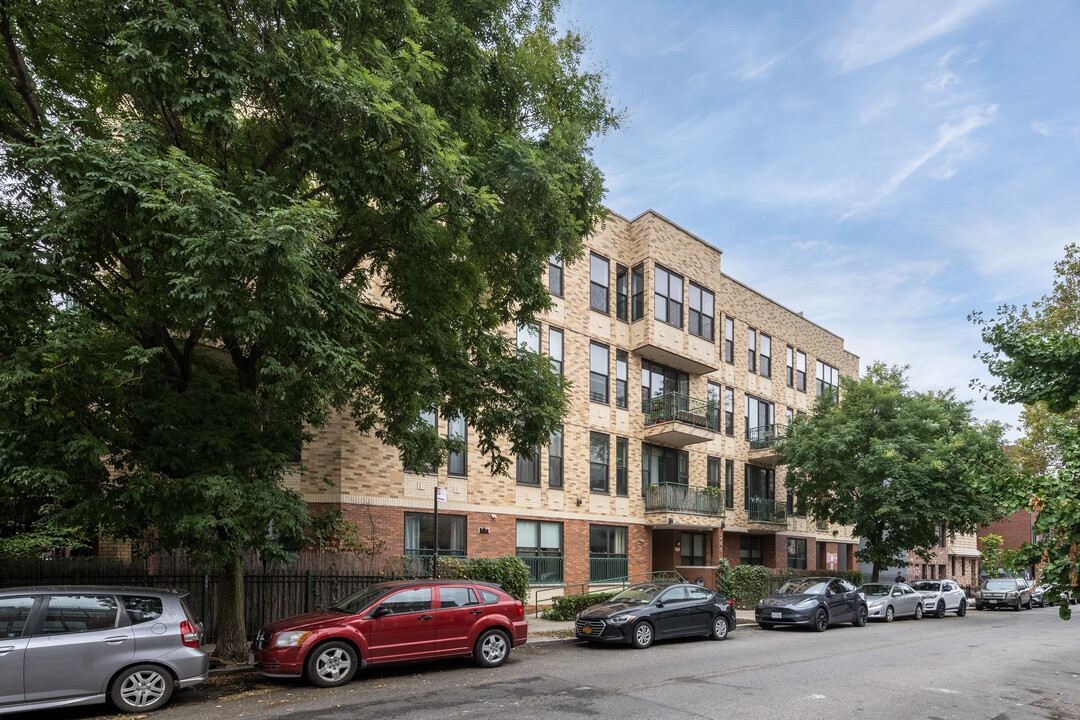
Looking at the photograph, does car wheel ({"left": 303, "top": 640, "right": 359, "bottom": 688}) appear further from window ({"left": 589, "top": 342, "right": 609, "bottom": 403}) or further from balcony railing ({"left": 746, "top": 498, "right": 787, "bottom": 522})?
balcony railing ({"left": 746, "top": 498, "right": 787, "bottom": 522})

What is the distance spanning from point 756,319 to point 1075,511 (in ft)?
87.0

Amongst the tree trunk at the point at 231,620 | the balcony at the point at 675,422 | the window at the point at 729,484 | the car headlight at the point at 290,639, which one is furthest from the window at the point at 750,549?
the car headlight at the point at 290,639

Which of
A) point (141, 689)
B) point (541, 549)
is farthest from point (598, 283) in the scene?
point (141, 689)

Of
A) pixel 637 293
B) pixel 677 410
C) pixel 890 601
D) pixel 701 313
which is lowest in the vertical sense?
pixel 890 601

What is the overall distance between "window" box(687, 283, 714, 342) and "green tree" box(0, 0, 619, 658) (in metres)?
15.7

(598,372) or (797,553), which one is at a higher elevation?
(598,372)

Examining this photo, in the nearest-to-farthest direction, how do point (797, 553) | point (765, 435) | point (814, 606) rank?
1. point (814, 606)
2. point (765, 435)
3. point (797, 553)

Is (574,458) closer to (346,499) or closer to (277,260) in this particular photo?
(346,499)

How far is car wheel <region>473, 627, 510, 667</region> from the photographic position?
1203 centimetres

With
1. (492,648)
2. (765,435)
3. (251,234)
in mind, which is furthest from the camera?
Answer: (765,435)

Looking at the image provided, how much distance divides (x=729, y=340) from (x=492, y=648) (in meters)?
21.6

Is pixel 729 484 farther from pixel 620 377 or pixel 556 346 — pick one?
pixel 556 346

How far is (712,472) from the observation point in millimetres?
29484

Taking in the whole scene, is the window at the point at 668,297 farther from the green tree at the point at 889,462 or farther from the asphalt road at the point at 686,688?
the asphalt road at the point at 686,688
